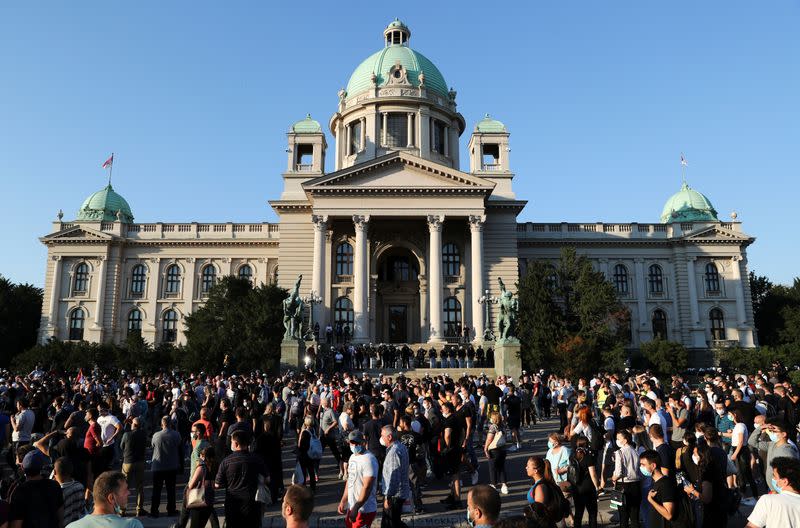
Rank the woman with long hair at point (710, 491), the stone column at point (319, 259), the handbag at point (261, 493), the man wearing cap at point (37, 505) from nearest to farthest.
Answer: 1. the man wearing cap at point (37, 505)
2. the handbag at point (261, 493)
3. the woman with long hair at point (710, 491)
4. the stone column at point (319, 259)

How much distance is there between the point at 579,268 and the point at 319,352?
820 inches

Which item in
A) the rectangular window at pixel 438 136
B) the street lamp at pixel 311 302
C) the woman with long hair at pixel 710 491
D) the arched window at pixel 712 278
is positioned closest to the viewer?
the woman with long hair at pixel 710 491

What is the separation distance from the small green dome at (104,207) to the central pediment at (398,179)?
2486 cm

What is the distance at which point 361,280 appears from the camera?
4178 centimetres

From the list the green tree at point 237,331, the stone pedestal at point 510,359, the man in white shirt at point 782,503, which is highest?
the green tree at point 237,331

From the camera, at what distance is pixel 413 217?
43.6 metres

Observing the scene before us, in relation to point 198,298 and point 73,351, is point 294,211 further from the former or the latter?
point 73,351

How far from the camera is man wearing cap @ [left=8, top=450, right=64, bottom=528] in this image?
5.78m

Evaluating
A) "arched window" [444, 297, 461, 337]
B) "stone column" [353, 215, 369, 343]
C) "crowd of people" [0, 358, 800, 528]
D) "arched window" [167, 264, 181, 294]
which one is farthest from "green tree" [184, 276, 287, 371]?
"crowd of people" [0, 358, 800, 528]

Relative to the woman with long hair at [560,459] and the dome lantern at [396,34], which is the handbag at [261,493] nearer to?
the woman with long hair at [560,459]

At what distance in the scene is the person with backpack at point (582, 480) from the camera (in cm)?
837

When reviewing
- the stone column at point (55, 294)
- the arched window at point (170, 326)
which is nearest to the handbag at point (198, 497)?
the arched window at point (170, 326)

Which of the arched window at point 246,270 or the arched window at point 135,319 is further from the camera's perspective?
the arched window at point 246,270

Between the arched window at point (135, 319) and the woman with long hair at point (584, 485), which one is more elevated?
the arched window at point (135, 319)
